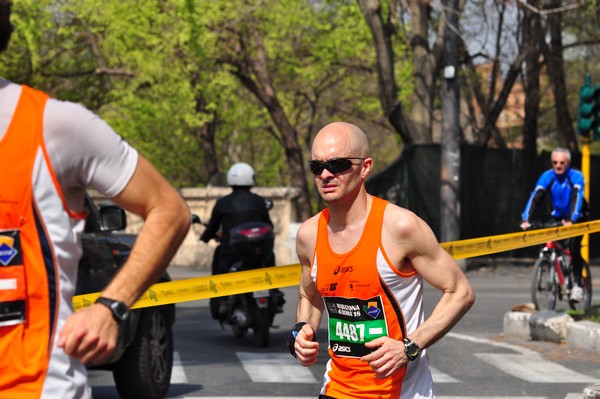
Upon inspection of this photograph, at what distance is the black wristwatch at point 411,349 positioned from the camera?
15.0 feet

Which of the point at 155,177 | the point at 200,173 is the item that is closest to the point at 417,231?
the point at 155,177

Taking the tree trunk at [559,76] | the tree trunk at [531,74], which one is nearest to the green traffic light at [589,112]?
the tree trunk at [531,74]

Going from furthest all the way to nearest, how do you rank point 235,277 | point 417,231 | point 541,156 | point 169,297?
1. point 541,156
2. point 235,277
3. point 169,297
4. point 417,231

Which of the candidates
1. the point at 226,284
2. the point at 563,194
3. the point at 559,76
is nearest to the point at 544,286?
the point at 563,194

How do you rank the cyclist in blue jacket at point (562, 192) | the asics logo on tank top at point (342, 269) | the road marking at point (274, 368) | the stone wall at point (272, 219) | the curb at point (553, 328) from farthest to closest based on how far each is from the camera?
the stone wall at point (272, 219) < the cyclist in blue jacket at point (562, 192) < the curb at point (553, 328) < the road marking at point (274, 368) < the asics logo on tank top at point (342, 269)

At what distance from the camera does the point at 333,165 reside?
15.8 feet

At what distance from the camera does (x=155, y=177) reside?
3002 millimetres

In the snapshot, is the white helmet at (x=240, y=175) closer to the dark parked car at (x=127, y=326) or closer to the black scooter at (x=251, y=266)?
the black scooter at (x=251, y=266)

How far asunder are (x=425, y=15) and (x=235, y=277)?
53.2 ft

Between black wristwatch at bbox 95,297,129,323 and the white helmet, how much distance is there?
378 inches

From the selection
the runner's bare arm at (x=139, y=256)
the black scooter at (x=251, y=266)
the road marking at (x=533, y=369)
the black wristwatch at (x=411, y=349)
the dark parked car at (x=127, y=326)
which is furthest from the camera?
the black scooter at (x=251, y=266)

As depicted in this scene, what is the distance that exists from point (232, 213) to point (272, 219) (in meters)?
13.1

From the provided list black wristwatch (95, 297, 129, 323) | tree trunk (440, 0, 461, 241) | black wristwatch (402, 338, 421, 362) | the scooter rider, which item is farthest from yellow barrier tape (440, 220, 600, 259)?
tree trunk (440, 0, 461, 241)

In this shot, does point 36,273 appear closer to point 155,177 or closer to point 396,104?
point 155,177
